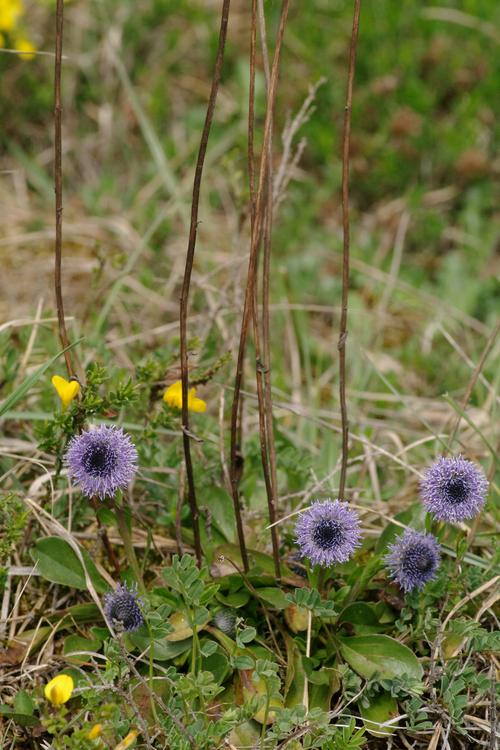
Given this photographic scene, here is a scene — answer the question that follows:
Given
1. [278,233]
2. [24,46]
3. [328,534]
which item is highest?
[24,46]

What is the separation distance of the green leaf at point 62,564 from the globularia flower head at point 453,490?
2.53ft

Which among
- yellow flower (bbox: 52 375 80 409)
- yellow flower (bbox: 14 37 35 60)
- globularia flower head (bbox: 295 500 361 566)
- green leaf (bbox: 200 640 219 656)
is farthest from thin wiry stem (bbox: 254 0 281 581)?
yellow flower (bbox: 14 37 35 60)

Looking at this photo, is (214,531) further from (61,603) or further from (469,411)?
(469,411)

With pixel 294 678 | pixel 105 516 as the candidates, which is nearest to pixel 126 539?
pixel 105 516

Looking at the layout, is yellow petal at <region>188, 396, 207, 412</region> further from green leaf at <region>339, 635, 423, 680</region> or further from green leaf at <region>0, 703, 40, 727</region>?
green leaf at <region>0, 703, 40, 727</region>

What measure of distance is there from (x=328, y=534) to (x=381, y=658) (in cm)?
33

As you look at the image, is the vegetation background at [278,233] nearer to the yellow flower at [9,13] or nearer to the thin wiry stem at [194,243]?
the yellow flower at [9,13]

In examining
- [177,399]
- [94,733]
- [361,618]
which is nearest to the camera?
[94,733]

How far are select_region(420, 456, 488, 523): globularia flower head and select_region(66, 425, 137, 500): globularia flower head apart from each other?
1.98ft

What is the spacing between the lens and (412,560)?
1884 millimetres

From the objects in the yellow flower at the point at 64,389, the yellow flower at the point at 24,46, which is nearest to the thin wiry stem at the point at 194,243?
the yellow flower at the point at 64,389

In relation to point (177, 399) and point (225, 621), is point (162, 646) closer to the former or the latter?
point (225, 621)

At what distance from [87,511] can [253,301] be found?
0.79m

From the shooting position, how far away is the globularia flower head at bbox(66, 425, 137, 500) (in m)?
1.73
